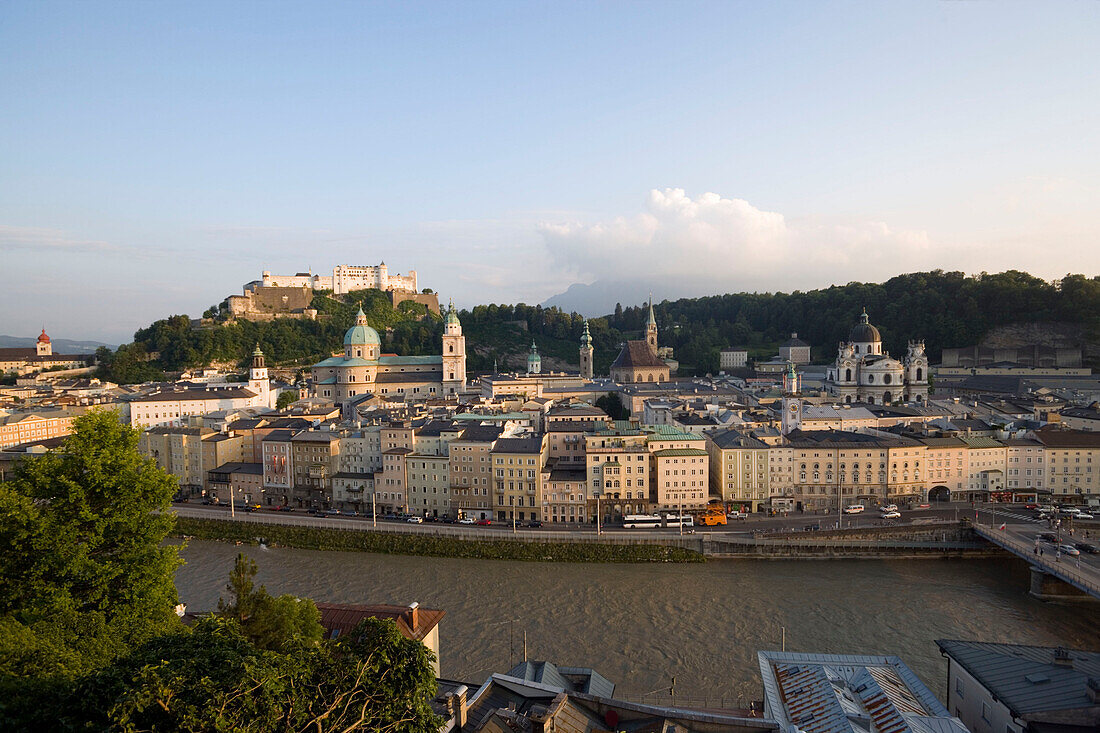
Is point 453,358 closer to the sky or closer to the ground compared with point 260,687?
closer to the sky

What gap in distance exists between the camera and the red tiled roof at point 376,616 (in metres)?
12.7

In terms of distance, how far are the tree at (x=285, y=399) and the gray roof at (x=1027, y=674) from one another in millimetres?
46751

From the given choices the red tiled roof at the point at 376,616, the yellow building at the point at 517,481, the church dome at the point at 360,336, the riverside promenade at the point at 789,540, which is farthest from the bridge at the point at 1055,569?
the church dome at the point at 360,336

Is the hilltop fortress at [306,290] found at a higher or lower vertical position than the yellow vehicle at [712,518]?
higher

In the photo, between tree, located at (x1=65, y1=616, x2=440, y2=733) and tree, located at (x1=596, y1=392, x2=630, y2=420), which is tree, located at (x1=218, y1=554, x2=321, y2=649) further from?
tree, located at (x1=596, y1=392, x2=630, y2=420)

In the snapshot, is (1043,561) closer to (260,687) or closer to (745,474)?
(745,474)

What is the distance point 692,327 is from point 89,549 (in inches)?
3309

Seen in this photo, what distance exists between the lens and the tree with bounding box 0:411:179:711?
9.36m

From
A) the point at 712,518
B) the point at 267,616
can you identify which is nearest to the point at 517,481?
the point at 712,518

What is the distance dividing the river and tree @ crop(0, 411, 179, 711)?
8.24m

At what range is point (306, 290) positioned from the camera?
85.2 metres

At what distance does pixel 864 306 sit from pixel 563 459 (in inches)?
2215

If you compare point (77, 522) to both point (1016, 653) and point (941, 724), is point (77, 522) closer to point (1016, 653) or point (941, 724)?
point (941, 724)

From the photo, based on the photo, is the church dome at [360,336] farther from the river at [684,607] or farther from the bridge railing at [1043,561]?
the bridge railing at [1043,561]
